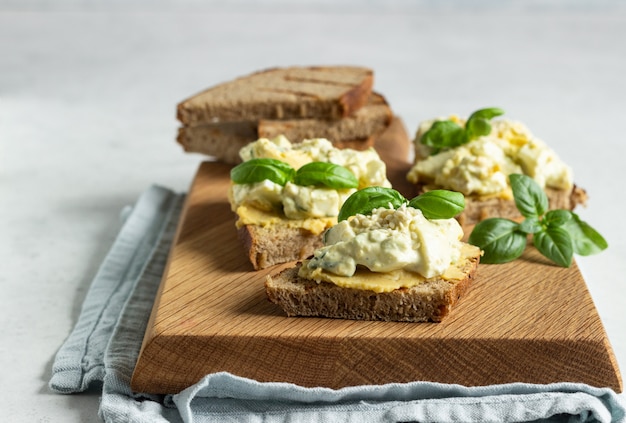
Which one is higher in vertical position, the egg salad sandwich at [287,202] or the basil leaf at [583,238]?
the egg salad sandwich at [287,202]

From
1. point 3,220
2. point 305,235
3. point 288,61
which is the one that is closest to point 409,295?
point 305,235

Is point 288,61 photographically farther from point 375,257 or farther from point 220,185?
point 375,257

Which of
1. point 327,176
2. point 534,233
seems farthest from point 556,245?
point 327,176

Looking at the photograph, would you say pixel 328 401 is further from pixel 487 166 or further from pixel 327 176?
pixel 487 166

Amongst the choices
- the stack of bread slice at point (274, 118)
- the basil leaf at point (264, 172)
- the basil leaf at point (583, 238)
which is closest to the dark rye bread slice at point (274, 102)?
the stack of bread slice at point (274, 118)

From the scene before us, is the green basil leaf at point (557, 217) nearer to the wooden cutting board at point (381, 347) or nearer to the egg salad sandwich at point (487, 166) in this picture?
the egg salad sandwich at point (487, 166)

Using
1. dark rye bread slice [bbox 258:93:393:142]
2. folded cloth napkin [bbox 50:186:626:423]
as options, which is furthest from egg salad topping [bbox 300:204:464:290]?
dark rye bread slice [bbox 258:93:393:142]
